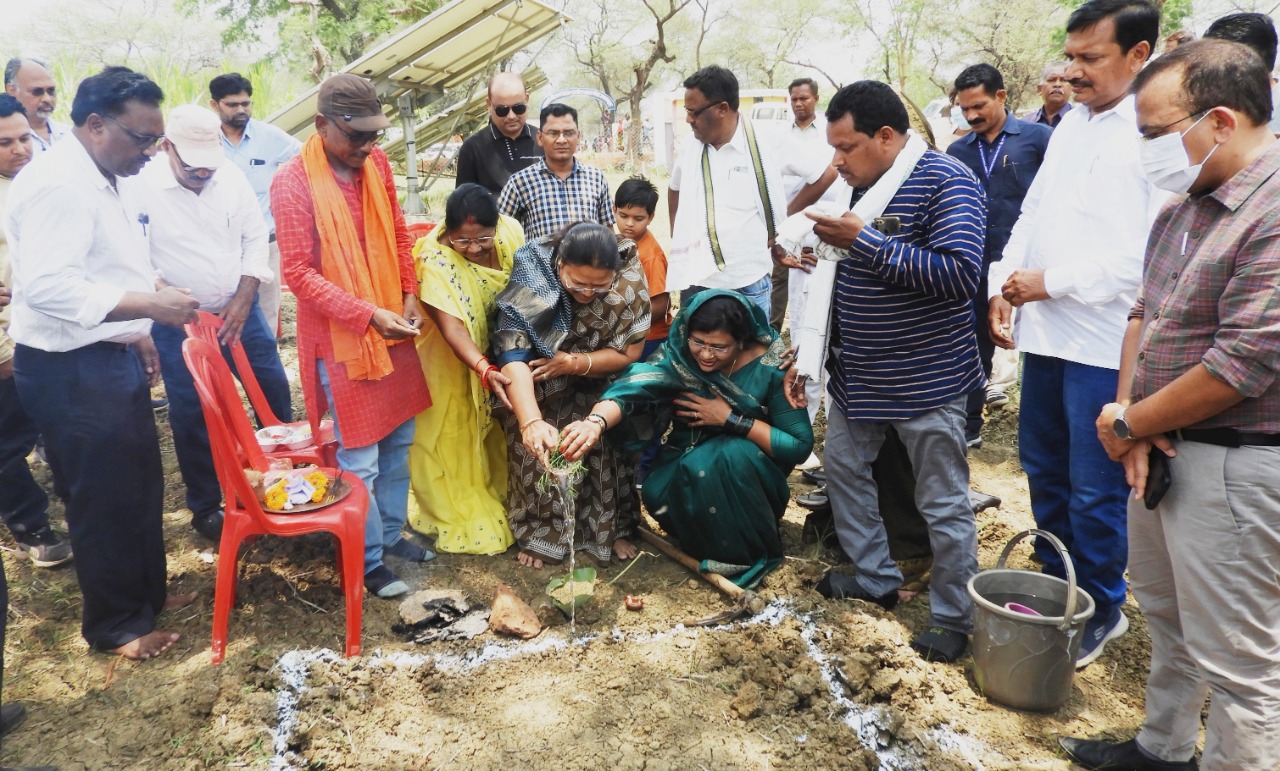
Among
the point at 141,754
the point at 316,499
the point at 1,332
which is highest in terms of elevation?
the point at 1,332

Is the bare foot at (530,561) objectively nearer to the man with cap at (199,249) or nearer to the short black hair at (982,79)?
the man with cap at (199,249)

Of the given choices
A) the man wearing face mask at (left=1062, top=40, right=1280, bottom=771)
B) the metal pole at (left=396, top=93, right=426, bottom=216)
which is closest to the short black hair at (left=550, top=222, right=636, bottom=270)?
the man wearing face mask at (left=1062, top=40, right=1280, bottom=771)

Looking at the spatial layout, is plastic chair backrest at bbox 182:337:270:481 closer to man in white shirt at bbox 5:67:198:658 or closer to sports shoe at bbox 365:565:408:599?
man in white shirt at bbox 5:67:198:658

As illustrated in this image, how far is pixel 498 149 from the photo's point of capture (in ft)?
16.5

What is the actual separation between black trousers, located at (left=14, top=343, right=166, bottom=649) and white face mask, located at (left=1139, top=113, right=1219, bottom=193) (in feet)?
11.1

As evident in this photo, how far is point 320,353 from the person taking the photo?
3.41 metres

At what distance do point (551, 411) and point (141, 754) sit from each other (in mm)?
2055

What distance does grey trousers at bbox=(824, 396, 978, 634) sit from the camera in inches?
117

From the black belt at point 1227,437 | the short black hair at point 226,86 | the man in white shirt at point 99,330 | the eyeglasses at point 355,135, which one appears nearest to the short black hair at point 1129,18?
the black belt at point 1227,437

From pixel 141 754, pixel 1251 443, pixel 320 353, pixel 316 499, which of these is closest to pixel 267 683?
pixel 141 754

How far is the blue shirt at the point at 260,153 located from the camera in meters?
5.54

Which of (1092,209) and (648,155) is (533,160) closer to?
(1092,209)

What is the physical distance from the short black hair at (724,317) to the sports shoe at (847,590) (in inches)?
43.5

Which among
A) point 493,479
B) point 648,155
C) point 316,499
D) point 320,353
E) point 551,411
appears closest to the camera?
point 316,499
